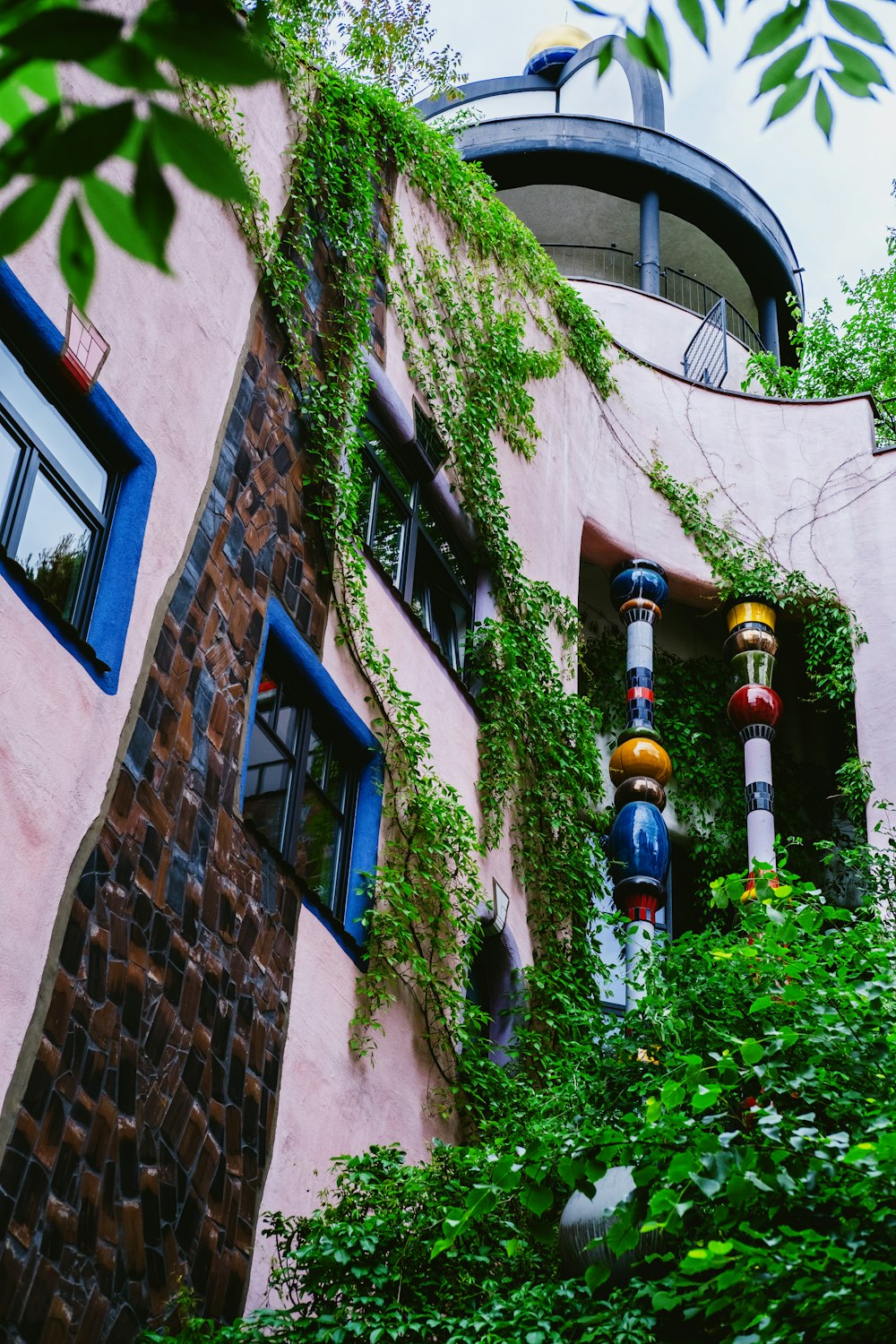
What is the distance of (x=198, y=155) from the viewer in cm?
176

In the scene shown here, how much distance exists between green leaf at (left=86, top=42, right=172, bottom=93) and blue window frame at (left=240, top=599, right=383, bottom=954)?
5594 mm

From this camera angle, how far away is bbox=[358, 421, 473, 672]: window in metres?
9.60

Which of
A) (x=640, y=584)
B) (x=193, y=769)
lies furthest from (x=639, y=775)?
(x=193, y=769)

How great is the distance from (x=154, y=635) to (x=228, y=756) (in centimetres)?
74

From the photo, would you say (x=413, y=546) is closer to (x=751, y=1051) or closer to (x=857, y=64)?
(x=751, y=1051)

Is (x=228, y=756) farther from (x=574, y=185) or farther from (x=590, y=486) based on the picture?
(x=574, y=185)

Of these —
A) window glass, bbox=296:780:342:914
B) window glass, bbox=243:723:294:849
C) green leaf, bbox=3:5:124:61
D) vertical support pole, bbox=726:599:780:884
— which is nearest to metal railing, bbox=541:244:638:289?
vertical support pole, bbox=726:599:780:884

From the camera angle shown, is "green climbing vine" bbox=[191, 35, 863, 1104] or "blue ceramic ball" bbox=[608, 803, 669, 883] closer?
"green climbing vine" bbox=[191, 35, 863, 1104]

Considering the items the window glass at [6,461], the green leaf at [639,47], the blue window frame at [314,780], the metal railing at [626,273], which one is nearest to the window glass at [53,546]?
the window glass at [6,461]

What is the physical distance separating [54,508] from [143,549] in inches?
21.4

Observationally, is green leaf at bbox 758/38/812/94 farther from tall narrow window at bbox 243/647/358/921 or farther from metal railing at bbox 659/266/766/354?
metal railing at bbox 659/266/766/354

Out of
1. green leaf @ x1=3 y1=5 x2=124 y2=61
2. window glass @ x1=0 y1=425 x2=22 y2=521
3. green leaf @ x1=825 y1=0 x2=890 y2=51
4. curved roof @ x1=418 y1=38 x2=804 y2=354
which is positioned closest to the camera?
green leaf @ x1=3 y1=5 x2=124 y2=61

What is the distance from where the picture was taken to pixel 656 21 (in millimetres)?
2422

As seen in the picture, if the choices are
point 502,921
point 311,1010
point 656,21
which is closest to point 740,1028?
point 311,1010
